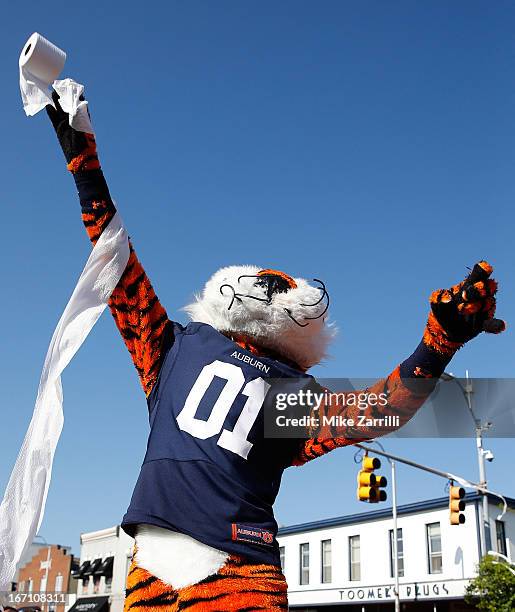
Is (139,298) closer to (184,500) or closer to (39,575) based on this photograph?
(184,500)

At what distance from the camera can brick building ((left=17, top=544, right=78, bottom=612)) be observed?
147 feet

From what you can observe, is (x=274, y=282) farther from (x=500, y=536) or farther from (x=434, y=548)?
(x=434, y=548)

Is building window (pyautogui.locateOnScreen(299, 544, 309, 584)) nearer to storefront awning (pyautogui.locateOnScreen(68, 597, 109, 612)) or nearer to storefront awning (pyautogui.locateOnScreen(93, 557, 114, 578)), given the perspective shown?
storefront awning (pyautogui.locateOnScreen(93, 557, 114, 578))

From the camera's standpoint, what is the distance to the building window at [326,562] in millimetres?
29828

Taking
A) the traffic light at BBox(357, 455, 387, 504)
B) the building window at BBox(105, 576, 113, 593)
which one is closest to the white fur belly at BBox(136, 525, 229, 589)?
the traffic light at BBox(357, 455, 387, 504)

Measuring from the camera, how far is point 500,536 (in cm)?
2528

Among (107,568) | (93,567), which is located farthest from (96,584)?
(107,568)

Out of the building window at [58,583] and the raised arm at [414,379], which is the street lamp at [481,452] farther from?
the building window at [58,583]

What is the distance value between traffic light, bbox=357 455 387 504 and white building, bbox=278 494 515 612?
40.8ft

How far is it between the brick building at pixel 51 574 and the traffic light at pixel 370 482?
36.0 meters

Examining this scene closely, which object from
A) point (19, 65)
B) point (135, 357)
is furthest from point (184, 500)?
point (19, 65)

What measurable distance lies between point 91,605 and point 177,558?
1668 inches

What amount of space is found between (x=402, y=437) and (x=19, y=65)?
1983 mm

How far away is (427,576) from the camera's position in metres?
25.7
